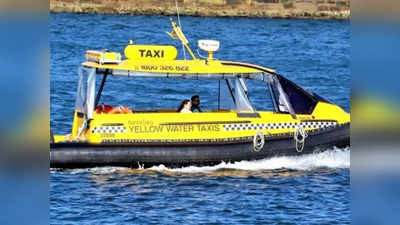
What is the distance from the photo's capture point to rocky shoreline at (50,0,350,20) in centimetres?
6594

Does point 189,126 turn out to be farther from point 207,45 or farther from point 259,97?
point 259,97

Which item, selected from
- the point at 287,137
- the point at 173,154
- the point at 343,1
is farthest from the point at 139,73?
the point at 343,1

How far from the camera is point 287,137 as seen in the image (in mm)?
15367

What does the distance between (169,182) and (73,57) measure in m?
22.6

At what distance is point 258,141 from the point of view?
15195mm

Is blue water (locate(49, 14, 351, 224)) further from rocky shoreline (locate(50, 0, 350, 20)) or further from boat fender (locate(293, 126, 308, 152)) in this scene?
rocky shoreline (locate(50, 0, 350, 20))

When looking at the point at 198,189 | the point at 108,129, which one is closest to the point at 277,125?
the point at 198,189

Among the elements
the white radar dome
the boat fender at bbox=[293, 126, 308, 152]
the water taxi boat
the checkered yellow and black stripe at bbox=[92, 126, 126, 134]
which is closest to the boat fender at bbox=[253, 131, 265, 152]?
the water taxi boat

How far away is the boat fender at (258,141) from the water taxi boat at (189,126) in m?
0.02

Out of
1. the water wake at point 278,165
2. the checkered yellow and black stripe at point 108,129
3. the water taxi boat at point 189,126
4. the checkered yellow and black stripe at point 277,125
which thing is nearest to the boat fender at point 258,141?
the water taxi boat at point 189,126

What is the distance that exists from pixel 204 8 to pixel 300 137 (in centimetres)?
5351

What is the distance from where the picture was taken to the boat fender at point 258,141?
15180 millimetres

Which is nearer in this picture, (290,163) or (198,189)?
(198,189)
